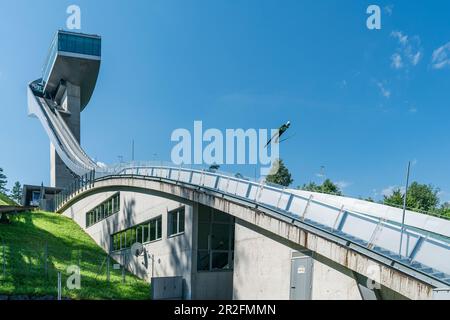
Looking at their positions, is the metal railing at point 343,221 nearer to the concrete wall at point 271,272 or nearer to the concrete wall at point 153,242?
the concrete wall at point 271,272

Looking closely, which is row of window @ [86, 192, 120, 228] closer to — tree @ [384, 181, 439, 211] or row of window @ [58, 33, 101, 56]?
tree @ [384, 181, 439, 211]

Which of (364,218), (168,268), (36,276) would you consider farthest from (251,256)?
(36,276)

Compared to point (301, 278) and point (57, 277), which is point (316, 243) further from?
point (57, 277)

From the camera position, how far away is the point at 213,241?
21.6 metres

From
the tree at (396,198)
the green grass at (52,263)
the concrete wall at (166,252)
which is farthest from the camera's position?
the tree at (396,198)

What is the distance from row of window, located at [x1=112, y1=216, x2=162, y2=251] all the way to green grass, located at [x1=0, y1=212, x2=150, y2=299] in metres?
1.58

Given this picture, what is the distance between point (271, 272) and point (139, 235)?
14623mm

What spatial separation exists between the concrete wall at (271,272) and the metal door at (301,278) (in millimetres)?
198

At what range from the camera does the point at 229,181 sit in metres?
18.1

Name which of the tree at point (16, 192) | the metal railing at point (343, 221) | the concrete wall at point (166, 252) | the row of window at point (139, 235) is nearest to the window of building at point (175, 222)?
the concrete wall at point (166, 252)

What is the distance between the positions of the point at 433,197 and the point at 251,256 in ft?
191

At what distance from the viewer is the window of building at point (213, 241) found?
832 inches

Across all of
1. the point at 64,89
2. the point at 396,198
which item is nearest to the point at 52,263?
the point at 396,198
